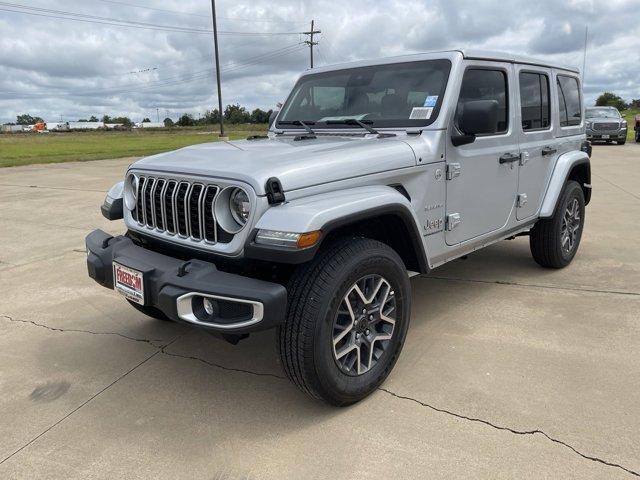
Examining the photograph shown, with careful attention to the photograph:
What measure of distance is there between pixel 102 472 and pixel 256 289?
1.07 meters

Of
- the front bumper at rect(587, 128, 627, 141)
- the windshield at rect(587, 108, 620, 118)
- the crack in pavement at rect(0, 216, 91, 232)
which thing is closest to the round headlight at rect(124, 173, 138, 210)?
the crack in pavement at rect(0, 216, 91, 232)

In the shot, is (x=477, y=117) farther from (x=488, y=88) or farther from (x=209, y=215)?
(x=209, y=215)

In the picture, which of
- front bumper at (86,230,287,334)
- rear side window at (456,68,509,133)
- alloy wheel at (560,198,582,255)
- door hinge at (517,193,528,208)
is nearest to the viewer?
front bumper at (86,230,287,334)

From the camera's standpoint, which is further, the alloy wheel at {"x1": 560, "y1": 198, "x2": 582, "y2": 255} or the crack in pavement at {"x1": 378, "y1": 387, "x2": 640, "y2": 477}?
the alloy wheel at {"x1": 560, "y1": 198, "x2": 582, "y2": 255}

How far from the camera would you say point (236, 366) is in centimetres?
332

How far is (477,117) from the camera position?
317 cm

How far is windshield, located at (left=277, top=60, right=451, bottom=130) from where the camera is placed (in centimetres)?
348

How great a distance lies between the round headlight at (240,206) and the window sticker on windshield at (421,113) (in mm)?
1433

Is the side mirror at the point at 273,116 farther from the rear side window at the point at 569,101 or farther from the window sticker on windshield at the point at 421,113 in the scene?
the rear side window at the point at 569,101

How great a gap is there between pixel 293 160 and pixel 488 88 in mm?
1883

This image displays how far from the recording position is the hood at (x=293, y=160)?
2.55 metres

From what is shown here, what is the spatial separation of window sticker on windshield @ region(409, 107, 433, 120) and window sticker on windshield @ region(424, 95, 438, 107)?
4 centimetres

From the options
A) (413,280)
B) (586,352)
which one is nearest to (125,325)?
(413,280)

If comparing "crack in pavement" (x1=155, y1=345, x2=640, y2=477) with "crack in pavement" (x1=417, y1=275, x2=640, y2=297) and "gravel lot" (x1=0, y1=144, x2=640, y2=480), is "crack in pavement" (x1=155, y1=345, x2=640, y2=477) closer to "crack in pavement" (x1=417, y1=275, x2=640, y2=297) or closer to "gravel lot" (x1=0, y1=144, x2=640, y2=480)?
"gravel lot" (x1=0, y1=144, x2=640, y2=480)
